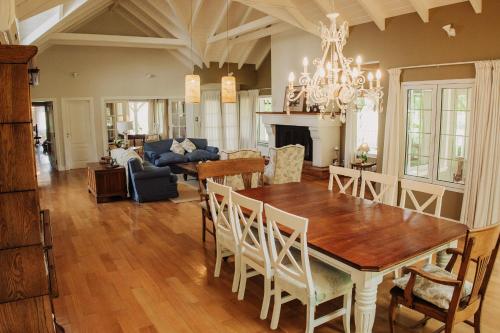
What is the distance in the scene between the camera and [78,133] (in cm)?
1107

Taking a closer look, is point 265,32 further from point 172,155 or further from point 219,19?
point 172,155

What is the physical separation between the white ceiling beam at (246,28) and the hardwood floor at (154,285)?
4203 millimetres

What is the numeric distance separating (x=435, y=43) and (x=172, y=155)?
614cm

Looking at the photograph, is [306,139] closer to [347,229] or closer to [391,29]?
[391,29]

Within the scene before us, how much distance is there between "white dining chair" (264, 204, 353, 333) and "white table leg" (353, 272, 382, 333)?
281mm

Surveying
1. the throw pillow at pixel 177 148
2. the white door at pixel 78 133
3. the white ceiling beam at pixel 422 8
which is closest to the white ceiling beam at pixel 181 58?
the white door at pixel 78 133

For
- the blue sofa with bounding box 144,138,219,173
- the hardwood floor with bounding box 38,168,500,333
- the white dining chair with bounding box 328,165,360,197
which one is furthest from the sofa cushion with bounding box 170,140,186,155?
the white dining chair with bounding box 328,165,360,197

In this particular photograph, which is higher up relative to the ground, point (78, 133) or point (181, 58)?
point (181, 58)

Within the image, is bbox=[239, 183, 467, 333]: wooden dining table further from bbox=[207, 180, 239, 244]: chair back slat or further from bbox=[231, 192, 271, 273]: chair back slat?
bbox=[207, 180, 239, 244]: chair back slat

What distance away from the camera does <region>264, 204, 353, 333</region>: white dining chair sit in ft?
8.52

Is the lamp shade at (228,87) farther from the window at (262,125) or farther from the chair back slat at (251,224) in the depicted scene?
the window at (262,125)

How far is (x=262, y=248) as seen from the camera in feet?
9.89

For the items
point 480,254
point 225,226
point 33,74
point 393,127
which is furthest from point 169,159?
point 480,254

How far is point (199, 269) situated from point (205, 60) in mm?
Result: 7610
